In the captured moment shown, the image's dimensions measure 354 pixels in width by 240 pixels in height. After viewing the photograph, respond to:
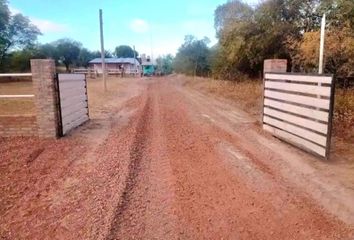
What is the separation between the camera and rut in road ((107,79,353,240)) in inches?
138

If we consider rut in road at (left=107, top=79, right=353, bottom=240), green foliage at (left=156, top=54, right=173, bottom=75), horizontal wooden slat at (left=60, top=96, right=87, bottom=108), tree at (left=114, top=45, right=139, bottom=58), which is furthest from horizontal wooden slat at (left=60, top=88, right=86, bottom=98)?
tree at (left=114, top=45, right=139, bottom=58)

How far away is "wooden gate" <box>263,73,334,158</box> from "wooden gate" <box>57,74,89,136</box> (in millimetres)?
4913

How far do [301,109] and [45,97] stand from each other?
5453mm

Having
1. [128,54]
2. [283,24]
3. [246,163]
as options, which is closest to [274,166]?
[246,163]

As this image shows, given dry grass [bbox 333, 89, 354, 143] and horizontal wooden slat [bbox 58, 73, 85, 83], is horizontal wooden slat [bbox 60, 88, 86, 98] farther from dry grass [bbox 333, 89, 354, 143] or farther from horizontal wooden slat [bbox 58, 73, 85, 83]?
dry grass [bbox 333, 89, 354, 143]

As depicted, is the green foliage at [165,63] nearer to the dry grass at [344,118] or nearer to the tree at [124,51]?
the tree at [124,51]

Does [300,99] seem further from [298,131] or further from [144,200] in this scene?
[144,200]

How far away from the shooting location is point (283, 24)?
19.4 m

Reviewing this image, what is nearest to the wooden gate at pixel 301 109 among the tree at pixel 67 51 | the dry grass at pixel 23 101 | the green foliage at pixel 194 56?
the dry grass at pixel 23 101

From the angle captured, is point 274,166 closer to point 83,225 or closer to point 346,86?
point 83,225

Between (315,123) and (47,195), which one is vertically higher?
(315,123)

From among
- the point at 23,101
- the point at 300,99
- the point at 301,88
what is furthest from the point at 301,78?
the point at 23,101

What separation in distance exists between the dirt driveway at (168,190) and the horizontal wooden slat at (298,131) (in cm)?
33

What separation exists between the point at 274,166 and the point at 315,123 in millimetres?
1280
